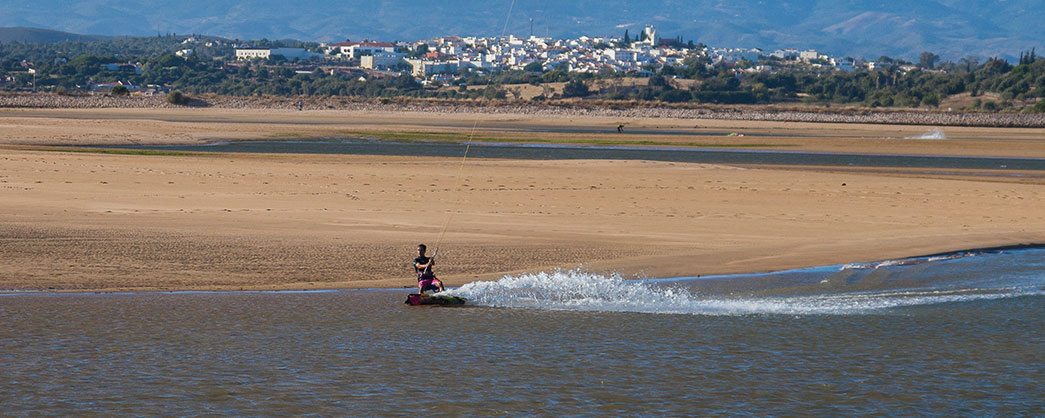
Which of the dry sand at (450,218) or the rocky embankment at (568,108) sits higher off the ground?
the rocky embankment at (568,108)

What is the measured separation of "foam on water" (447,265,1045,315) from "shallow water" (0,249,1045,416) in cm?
4

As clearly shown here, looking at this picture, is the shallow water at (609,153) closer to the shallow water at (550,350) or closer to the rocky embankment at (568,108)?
the shallow water at (550,350)

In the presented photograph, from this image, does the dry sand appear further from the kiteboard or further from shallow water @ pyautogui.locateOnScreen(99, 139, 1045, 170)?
shallow water @ pyautogui.locateOnScreen(99, 139, 1045, 170)

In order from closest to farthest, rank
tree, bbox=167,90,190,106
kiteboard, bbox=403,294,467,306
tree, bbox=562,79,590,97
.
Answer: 1. kiteboard, bbox=403,294,467,306
2. tree, bbox=167,90,190,106
3. tree, bbox=562,79,590,97

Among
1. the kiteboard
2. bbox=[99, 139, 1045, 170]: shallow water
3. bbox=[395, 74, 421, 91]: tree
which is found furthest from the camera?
bbox=[395, 74, 421, 91]: tree

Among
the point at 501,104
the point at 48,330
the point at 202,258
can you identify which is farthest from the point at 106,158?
the point at 501,104

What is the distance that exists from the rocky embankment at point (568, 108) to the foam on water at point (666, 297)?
72702mm

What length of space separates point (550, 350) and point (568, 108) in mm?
83956

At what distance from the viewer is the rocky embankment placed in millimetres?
86750

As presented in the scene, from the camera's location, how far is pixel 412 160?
1441 inches

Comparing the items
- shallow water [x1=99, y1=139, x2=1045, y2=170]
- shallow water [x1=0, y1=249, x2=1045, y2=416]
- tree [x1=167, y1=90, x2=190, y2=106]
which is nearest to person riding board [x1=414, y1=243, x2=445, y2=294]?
shallow water [x1=0, y1=249, x2=1045, y2=416]

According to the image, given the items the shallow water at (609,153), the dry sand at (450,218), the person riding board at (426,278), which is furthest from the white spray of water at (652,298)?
the shallow water at (609,153)

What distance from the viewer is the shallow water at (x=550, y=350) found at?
9688mm

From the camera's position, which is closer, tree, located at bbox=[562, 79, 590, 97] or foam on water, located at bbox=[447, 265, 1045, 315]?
foam on water, located at bbox=[447, 265, 1045, 315]
